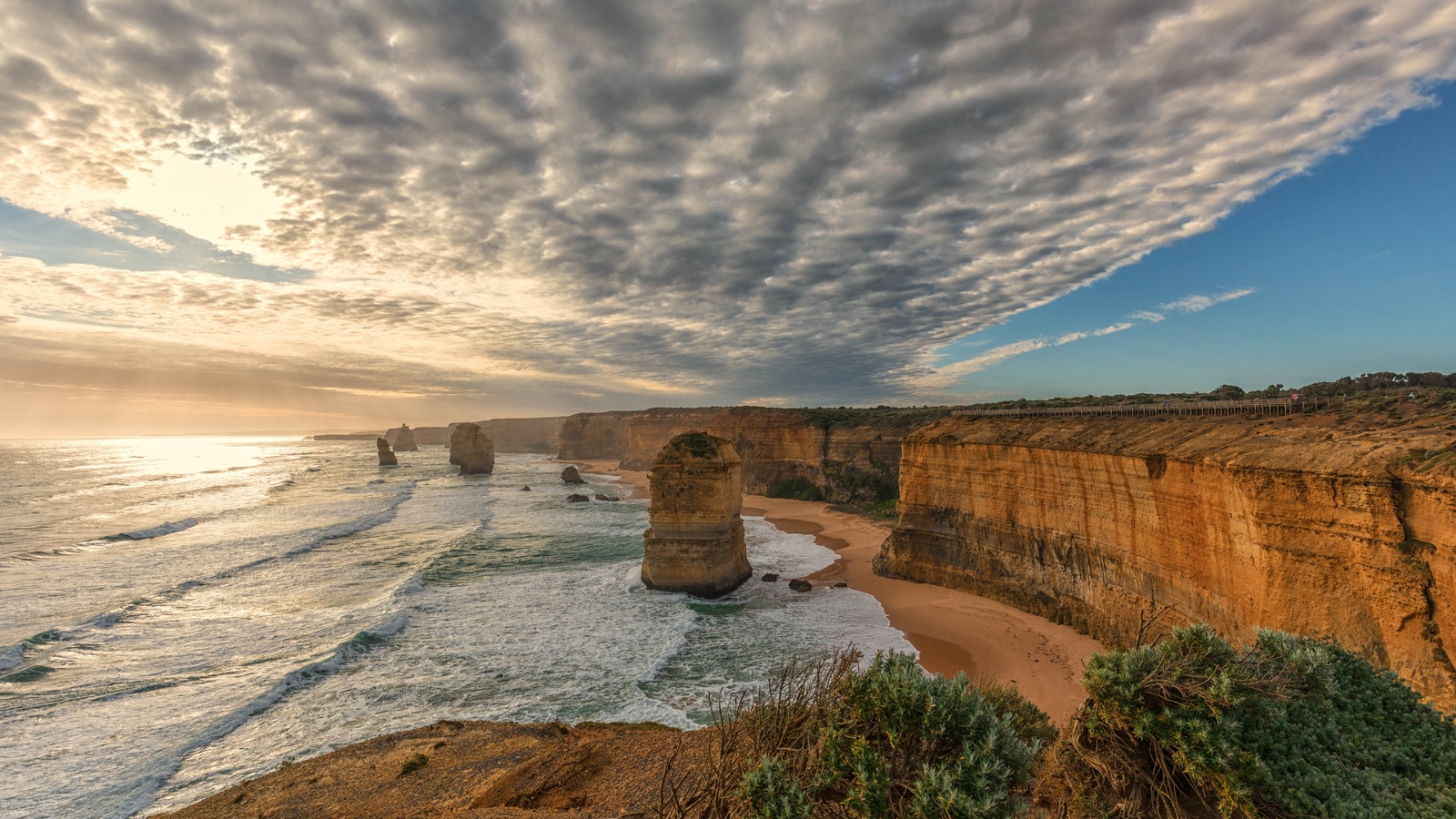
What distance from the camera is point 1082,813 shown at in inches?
224

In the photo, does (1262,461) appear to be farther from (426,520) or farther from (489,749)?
(426,520)

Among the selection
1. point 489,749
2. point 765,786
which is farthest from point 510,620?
point 765,786

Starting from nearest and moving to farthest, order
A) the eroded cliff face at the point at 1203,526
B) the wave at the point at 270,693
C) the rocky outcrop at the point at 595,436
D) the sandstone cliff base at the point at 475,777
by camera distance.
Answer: the sandstone cliff base at the point at 475,777, the eroded cliff face at the point at 1203,526, the wave at the point at 270,693, the rocky outcrop at the point at 595,436

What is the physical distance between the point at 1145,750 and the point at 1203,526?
11.3 metres

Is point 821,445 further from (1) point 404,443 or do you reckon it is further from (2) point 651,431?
(1) point 404,443

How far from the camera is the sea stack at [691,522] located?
2400 centimetres

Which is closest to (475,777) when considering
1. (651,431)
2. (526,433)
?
(651,431)

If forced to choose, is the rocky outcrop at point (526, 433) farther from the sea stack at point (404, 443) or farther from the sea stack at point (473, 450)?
the sea stack at point (473, 450)

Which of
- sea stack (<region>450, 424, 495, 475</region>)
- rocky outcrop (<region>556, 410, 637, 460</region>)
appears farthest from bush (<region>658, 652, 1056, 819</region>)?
rocky outcrop (<region>556, 410, 637, 460</region>)

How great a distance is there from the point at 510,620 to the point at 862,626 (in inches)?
535

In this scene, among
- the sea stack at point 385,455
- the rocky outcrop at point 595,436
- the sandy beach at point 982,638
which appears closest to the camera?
the sandy beach at point 982,638

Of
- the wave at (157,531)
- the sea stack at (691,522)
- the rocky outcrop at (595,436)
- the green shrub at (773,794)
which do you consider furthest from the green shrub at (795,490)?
the rocky outcrop at (595,436)

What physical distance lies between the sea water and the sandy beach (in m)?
1.40

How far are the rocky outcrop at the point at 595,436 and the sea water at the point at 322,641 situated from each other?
7442 centimetres
